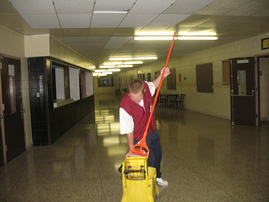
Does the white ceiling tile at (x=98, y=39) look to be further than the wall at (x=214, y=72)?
No

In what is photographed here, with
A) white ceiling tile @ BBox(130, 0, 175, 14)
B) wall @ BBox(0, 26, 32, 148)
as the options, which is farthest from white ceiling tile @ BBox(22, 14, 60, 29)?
white ceiling tile @ BBox(130, 0, 175, 14)

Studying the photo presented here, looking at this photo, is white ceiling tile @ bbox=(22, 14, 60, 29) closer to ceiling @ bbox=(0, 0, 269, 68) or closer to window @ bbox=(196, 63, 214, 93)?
ceiling @ bbox=(0, 0, 269, 68)

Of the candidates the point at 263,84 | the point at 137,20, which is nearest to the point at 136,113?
the point at 137,20

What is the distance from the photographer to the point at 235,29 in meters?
5.47

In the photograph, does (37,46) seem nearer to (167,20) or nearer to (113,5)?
(113,5)

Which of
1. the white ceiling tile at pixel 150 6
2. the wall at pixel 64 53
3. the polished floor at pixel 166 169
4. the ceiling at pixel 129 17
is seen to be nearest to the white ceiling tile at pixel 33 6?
the ceiling at pixel 129 17

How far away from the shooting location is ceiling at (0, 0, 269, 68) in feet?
11.3

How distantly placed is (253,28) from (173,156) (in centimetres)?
371

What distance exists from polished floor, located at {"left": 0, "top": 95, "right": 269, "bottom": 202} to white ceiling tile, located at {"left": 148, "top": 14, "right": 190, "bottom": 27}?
2.57 metres

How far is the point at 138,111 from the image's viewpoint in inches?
93.0

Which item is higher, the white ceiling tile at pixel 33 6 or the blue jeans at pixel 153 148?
the white ceiling tile at pixel 33 6

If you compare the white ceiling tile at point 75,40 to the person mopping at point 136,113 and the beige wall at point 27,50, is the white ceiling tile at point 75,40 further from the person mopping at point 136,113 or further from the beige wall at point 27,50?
the person mopping at point 136,113

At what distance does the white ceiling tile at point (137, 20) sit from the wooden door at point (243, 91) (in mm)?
3409

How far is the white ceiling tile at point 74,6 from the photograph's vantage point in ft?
10.8
